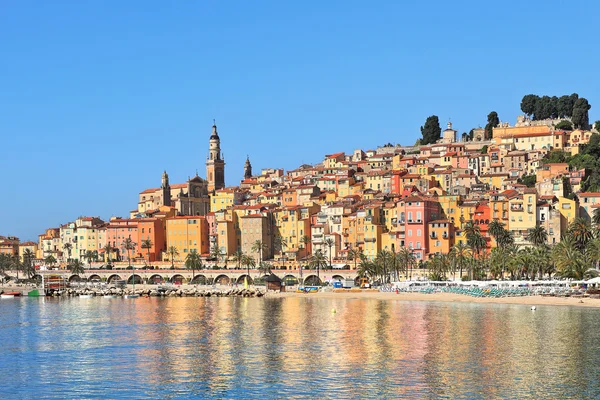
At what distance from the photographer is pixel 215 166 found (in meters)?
153

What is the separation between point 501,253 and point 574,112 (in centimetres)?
5795

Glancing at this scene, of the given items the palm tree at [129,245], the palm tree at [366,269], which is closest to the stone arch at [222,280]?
the palm tree at [129,245]

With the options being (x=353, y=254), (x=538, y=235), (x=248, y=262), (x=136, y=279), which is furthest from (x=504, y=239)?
(x=136, y=279)

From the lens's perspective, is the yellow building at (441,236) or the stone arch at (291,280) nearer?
the yellow building at (441,236)

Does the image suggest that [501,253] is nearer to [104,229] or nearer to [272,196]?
[272,196]

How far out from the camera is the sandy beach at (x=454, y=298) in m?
73.1

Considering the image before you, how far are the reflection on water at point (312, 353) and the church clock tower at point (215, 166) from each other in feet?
251

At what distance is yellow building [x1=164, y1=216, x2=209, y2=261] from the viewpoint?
411 feet

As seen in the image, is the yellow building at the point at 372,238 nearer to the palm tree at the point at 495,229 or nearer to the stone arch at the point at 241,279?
the stone arch at the point at 241,279

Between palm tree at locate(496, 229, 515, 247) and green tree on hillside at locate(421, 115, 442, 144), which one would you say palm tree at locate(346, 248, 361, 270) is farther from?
green tree on hillside at locate(421, 115, 442, 144)

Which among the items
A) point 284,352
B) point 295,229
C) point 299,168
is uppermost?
point 299,168

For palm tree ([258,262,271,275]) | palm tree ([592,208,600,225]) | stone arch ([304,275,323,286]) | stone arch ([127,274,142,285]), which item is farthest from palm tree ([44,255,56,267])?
palm tree ([592,208,600,225])

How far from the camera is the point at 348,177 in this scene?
424 ft

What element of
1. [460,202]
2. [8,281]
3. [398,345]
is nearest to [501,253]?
[460,202]
